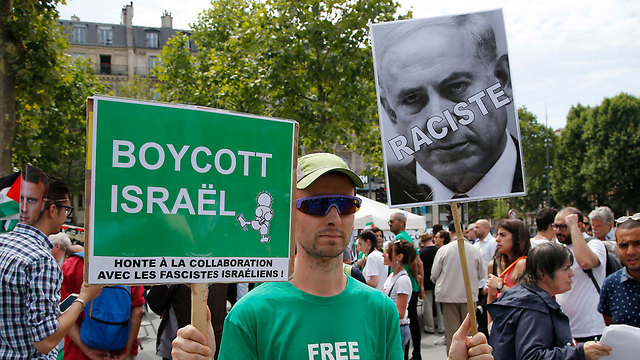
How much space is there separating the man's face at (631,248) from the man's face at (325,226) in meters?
2.25

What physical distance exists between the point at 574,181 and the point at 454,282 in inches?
1648

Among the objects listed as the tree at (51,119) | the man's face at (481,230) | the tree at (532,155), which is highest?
the tree at (532,155)

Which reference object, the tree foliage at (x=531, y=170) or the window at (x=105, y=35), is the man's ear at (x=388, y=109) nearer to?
the tree foliage at (x=531, y=170)

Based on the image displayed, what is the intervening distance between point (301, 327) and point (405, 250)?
→ 533cm

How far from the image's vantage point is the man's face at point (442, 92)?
2.76 m

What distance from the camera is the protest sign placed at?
2.76 metres

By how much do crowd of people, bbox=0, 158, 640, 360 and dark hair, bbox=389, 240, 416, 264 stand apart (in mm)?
661

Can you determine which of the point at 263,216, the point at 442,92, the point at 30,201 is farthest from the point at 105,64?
the point at 263,216

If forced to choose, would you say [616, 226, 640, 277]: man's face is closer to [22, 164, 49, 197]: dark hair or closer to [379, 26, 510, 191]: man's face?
[379, 26, 510, 191]: man's face

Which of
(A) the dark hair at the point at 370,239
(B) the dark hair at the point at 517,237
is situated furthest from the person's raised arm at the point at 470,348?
(A) the dark hair at the point at 370,239

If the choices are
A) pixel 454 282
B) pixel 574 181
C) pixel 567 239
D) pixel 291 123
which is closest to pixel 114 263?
pixel 291 123

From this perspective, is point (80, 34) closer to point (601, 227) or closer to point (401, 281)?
point (401, 281)

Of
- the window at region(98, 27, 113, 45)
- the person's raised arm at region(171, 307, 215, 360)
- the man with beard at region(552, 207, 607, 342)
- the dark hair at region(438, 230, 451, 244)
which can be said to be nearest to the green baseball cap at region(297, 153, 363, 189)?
the person's raised arm at region(171, 307, 215, 360)

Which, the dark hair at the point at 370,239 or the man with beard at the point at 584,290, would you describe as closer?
the man with beard at the point at 584,290
